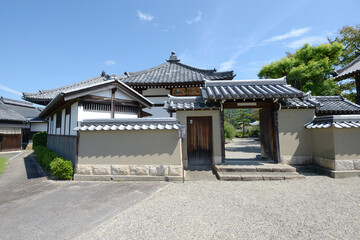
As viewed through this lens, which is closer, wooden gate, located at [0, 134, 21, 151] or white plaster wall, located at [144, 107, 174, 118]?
white plaster wall, located at [144, 107, 174, 118]

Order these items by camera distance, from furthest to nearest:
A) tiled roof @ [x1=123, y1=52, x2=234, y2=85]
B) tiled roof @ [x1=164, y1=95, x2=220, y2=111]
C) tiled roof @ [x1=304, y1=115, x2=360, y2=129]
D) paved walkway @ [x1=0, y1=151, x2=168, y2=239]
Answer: tiled roof @ [x1=123, y1=52, x2=234, y2=85]
tiled roof @ [x1=164, y1=95, x2=220, y2=111]
tiled roof @ [x1=304, y1=115, x2=360, y2=129]
paved walkway @ [x1=0, y1=151, x2=168, y2=239]

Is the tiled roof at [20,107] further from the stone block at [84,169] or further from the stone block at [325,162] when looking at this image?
the stone block at [325,162]

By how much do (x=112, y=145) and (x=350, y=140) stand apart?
9.53 meters

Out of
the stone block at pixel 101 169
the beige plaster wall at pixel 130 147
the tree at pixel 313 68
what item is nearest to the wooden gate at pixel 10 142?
the beige plaster wall at pixel 130 147

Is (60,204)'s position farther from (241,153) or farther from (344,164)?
(241,153)

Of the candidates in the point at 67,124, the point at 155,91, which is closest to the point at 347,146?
the point at 155,91

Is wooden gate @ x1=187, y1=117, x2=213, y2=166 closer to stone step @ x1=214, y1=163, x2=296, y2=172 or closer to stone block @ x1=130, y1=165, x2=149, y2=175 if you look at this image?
stone step @ x1=214, y1=163, x2=296, y2=172

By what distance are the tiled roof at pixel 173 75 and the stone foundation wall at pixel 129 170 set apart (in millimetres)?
5554

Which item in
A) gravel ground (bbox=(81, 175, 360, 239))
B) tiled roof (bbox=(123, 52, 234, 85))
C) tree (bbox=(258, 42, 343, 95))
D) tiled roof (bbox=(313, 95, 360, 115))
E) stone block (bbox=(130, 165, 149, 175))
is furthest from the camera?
tree (bbox=(258, 42, 343, 95))

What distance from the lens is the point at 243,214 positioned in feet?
11.5

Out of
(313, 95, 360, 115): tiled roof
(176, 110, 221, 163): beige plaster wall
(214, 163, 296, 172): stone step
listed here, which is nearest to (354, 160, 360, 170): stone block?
(214, 163, 296, 172): stone step

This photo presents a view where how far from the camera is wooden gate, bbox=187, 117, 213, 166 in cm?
744

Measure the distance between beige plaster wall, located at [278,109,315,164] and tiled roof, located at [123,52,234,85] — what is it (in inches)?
181

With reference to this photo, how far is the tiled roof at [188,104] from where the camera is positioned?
23.3 feet
